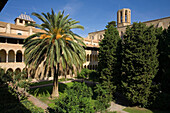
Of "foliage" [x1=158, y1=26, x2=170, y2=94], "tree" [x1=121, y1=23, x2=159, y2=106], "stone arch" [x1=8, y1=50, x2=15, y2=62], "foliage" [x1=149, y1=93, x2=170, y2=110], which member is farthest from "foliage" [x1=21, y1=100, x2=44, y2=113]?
"stone arch" [x1=8, y1=50, x2=15, y2=62]

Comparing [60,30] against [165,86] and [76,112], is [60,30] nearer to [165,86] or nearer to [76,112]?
[76,112]

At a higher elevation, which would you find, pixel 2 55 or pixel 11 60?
pixel 2 55

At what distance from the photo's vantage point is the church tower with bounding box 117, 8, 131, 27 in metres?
50.8

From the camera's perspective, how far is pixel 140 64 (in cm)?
1226

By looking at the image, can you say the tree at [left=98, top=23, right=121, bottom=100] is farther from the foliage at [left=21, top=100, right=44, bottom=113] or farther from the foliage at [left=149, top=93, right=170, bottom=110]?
the foliage at [left=21, top=100, right=44, bottom=113]

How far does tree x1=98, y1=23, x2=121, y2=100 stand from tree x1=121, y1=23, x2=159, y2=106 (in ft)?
6.68

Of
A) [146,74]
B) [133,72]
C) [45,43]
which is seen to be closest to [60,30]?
[45,43]

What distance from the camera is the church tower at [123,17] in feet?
167

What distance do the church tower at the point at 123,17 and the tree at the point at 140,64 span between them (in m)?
41.0

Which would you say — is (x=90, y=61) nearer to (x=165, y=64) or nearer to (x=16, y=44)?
(x=16, y=44)

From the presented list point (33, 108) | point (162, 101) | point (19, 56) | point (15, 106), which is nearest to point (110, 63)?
point (162, 101)

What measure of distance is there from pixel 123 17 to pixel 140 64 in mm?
43736

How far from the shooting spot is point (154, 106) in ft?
39.8

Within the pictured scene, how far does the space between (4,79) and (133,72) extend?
54.1 ft
